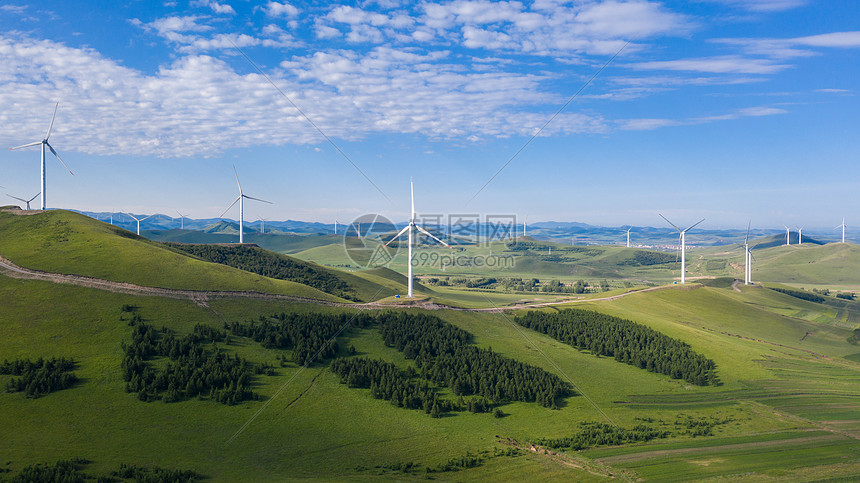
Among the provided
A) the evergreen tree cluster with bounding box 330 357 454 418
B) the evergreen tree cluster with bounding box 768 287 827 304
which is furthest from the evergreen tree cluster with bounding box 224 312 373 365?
the evergreen tree cluster with bounding box 768 287 827 304

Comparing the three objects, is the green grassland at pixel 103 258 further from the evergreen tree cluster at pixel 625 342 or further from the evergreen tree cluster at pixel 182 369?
the evergreen tree cluster at pixel 625 342

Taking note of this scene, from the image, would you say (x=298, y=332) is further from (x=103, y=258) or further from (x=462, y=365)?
(x=103, y=258)

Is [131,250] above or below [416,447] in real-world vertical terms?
above

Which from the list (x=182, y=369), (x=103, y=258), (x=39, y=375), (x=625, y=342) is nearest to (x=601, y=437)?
(x=625, y=342)

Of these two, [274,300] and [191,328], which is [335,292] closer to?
[274,300]

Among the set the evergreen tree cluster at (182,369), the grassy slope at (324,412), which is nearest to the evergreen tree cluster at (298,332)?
the grassy slope at (324,412)

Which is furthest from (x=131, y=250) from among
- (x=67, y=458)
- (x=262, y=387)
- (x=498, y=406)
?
(x=498, y=406)
